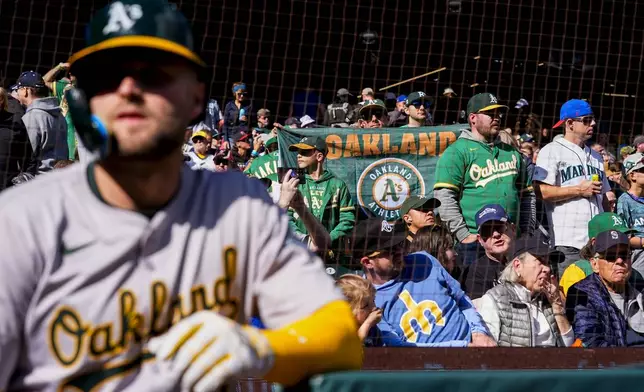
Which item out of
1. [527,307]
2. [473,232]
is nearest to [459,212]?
[473,232]

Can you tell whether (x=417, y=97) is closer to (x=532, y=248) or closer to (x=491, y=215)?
(x=491, y=215)

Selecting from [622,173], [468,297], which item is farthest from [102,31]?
[622,173]

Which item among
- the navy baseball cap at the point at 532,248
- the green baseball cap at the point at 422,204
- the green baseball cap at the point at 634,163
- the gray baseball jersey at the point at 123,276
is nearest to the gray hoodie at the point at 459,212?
the green baseball cap at the point at 422,204

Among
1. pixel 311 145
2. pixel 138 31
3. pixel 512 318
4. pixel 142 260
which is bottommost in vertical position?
pixel 512 318

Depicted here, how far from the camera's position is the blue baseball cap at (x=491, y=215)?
6.36 metres

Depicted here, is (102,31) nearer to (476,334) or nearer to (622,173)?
(476,334)

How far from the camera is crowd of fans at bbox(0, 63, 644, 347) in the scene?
17.9ft

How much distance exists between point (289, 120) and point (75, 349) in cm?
820

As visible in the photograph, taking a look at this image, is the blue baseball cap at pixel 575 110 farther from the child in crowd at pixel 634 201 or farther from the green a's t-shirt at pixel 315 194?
the green a's t-shirt at pixel 315 194

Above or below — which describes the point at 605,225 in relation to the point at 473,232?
above

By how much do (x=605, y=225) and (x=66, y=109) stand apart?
3.98 m

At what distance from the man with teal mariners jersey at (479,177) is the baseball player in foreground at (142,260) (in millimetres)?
4925

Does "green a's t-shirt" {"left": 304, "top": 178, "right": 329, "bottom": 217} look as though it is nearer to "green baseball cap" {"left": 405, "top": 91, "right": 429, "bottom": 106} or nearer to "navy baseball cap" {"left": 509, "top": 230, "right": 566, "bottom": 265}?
"navy baseball cap" {"left": 509, "top": 230, "right": 566, "bottom": 265}

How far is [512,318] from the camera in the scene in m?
5.57
